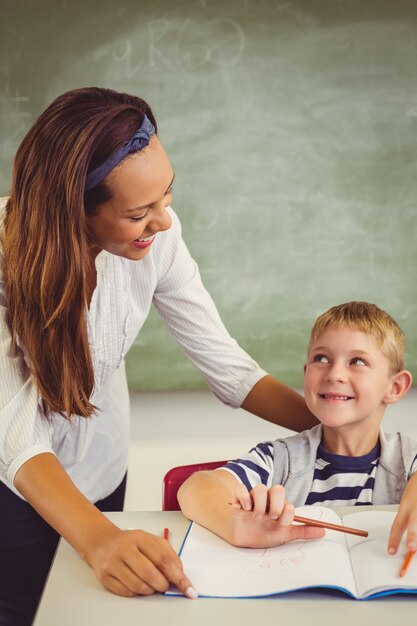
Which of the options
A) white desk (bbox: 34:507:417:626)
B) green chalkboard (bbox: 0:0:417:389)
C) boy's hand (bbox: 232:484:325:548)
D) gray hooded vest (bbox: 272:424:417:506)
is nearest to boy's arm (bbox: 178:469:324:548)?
boy's hand (bbox: 232:484:325:548)

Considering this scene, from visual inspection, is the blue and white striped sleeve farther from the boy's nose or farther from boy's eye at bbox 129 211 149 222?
boy's eye at bbox 129 211 149 222

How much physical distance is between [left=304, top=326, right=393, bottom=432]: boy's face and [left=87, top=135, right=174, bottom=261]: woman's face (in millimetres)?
443

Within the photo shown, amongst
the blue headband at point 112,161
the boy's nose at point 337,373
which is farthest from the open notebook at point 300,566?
the blue headband at point 112,161

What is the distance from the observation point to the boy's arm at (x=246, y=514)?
1.10 m

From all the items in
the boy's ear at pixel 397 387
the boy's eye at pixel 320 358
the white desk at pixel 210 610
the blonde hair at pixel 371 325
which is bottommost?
the white desk at pixel 210 610

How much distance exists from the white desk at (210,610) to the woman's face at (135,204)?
520 mm

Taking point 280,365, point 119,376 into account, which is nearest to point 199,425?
point 280,365

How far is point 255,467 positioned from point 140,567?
0.47 metres

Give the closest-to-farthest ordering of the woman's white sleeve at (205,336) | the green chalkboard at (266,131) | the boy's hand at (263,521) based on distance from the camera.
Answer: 1. the boy's hand at (263,521)
2. the woman's white sleeve at (205,336)
3. the green chalkboard at (266,131)

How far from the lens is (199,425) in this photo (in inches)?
151

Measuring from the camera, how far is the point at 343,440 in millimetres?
1568

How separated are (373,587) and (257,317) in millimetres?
2883

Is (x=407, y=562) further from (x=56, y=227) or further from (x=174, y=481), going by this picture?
(x=56, y=227)

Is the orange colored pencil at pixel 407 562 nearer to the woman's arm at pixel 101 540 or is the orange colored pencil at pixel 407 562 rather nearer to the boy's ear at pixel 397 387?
the woman's arm at pixel 101 540
